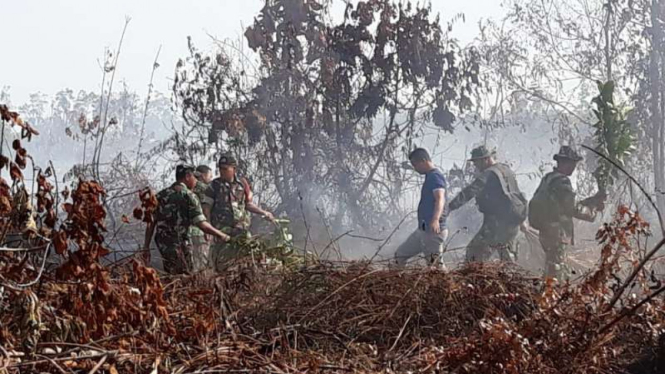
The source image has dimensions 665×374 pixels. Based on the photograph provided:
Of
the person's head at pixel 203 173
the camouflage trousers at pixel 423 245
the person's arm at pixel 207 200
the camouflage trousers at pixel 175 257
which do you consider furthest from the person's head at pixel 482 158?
the camouflage trousers at pixel 175 257

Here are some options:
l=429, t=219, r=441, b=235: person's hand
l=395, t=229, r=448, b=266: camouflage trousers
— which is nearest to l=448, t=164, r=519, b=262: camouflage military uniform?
l=395, t=229, r=448, b=266: camouflage trousers

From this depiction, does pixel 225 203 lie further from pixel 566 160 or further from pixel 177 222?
pixel 566 160

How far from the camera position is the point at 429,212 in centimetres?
787

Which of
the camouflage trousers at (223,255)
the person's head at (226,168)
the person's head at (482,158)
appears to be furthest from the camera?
the person's head at (482,158)

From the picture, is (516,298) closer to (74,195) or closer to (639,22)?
(74,195)

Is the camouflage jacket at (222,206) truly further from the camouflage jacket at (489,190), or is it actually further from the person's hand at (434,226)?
the camouflage jacket at (489,190)

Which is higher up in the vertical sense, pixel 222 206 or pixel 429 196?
pixel 429 196

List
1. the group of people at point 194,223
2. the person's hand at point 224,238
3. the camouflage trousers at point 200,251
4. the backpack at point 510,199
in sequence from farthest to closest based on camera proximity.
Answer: the backpack at point 510,199
the camouflage trousers at point 200,251
the person's hand at point 224,238
the group of people at point 194,223

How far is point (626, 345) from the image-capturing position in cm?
504

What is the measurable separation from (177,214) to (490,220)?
3.26 m

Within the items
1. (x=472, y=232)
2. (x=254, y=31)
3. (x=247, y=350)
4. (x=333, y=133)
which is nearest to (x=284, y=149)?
(x=333, y=133)

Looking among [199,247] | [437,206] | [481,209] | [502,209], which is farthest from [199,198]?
[502,209]

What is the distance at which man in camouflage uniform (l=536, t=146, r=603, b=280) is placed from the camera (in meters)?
7.70

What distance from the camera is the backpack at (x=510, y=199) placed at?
26.3ft
